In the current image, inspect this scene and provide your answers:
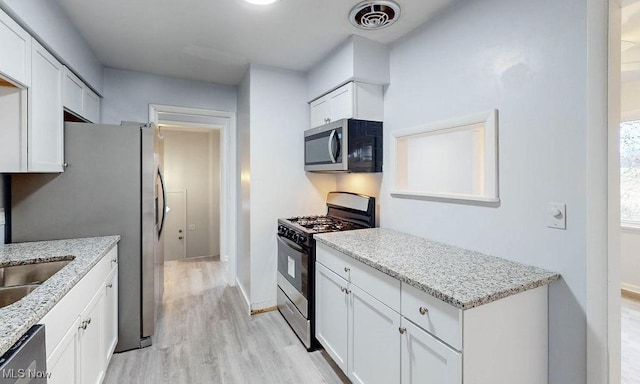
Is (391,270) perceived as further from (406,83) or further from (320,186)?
(320,186)

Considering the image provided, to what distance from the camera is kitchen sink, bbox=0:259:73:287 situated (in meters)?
1.59

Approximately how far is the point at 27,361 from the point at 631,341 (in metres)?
3.73

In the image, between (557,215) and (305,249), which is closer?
(557,215)

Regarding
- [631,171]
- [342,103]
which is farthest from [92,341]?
[631,171]

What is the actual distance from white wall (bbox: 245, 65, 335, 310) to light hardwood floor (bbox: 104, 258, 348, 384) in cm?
37

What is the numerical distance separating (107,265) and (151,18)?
5.46 feet

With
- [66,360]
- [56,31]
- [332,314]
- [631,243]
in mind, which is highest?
[56,31]

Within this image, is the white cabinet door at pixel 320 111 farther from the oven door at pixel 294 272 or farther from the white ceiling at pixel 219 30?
the oven door at pixel 294 272

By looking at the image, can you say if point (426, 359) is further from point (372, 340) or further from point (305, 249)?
point (305, 249)

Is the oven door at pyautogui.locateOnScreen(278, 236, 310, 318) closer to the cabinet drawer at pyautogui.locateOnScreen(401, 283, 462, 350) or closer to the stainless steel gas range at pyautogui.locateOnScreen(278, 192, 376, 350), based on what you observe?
the stainless steel gas range at pyautogui.locateOnScreen(278, 192, 376, 350)

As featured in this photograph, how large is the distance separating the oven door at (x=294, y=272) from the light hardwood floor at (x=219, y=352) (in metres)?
0.31

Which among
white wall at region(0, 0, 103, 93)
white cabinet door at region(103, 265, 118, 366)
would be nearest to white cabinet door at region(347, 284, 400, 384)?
white cabinet door at region(103, 265, 118, 366)

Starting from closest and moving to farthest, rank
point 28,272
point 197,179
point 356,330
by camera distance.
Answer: point 28,272, point 356,330, point 197,179

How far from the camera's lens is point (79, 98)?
234 centimetres
